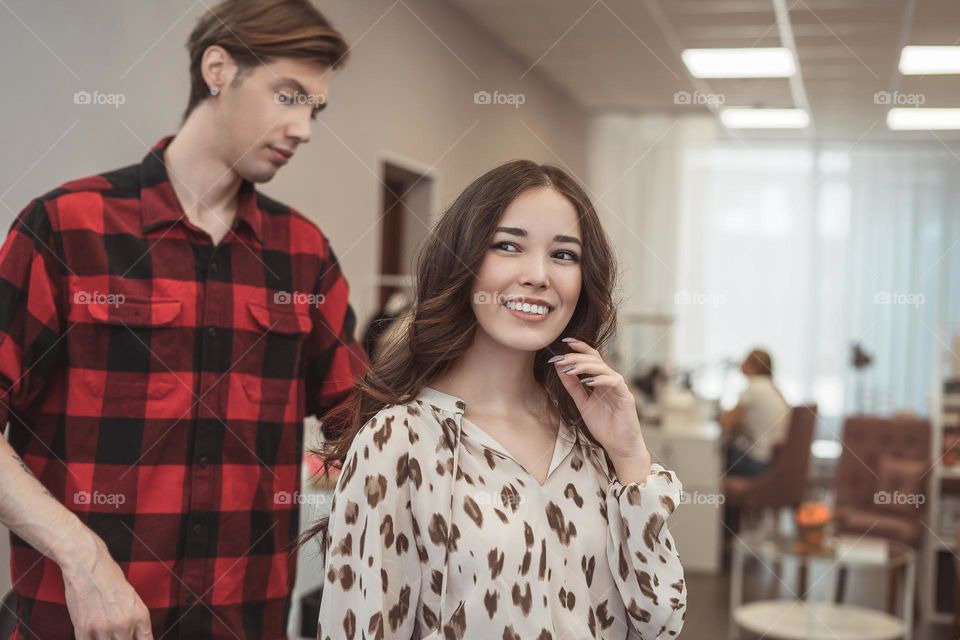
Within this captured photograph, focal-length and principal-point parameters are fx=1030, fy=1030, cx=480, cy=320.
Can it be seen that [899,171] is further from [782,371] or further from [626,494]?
[626,494]

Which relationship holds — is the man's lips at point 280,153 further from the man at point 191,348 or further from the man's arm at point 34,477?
the man's arm at point 34,477

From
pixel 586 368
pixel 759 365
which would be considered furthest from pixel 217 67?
pixel 759 365

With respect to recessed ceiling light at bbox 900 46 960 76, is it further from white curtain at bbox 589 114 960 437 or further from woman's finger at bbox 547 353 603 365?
white curtain at bbox 589 114 960 437

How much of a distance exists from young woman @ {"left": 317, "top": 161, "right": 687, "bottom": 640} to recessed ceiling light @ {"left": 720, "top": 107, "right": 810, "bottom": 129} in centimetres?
664

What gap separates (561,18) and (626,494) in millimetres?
4520

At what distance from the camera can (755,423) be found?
6.52m

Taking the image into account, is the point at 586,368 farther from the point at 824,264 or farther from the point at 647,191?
the point at 824,264

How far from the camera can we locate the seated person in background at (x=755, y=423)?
6.51 meters

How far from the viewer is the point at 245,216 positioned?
6.27 ft

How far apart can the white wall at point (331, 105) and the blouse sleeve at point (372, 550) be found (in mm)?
1068

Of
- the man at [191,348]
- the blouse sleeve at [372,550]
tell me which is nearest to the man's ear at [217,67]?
the man at [191,348]

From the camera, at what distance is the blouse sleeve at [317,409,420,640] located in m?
1.36

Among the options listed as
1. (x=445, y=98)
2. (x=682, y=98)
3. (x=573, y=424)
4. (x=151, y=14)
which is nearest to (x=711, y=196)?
(x=682, y=98)

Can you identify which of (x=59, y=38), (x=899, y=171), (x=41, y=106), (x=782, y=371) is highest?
(x=899, y=171)
